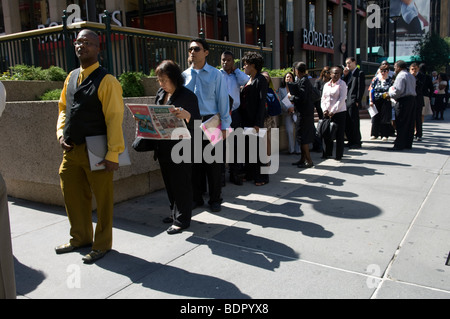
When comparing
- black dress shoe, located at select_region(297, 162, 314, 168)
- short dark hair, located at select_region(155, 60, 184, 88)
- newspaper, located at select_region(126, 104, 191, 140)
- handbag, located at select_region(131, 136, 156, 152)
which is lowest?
black dress shoe, located at select_region(297, 162, 314, 168)

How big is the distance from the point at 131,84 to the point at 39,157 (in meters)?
1.67

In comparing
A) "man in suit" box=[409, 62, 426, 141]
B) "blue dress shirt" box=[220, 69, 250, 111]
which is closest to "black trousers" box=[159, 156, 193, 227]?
"blue dress shirt" box=[220, 69, 250, 111]

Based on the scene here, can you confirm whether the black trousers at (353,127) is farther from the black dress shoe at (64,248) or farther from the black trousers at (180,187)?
the black dress shoe at (64,248)

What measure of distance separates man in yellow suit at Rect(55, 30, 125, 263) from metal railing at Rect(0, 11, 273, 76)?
215cm

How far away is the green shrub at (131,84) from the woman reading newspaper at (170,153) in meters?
1.56

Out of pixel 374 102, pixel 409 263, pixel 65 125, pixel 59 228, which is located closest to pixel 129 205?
pixel 59 228

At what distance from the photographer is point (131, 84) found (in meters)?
5.95

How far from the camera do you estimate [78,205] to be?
3.89 metres

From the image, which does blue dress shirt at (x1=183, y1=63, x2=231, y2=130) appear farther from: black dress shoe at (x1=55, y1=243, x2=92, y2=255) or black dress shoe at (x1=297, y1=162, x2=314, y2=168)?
black dress shoe at (x1=297, y1=162, x2=314, y2=168)

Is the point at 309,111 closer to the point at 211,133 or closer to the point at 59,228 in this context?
the point at 211,133

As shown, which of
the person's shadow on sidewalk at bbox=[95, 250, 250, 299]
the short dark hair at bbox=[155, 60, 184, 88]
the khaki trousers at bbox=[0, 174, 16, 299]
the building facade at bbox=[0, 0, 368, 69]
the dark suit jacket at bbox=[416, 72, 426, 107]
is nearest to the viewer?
the khaki trousers at bbox=[0, 174, 16, 299]

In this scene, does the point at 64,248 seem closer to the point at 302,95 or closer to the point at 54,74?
the point at 54,74

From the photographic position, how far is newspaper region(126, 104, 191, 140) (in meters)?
3.91

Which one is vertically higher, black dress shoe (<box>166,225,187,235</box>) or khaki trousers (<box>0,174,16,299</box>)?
khaki trousers (<box>0,174,16,299</box>)
